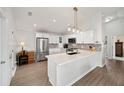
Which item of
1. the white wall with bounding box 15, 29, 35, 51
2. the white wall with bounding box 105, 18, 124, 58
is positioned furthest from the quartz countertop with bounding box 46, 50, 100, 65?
the white wall with bounding box 105, 18, 124, 58

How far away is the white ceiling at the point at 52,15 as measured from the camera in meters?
4.62

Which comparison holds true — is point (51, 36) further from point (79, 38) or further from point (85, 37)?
point (85, 37)

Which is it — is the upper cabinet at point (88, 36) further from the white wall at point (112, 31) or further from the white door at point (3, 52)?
the white door at point (3, 52)

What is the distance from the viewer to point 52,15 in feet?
17.1

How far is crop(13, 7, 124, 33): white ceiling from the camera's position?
4.62 meters

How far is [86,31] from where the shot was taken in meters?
6.07

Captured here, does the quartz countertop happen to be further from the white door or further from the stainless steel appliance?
the stainless steel appliance

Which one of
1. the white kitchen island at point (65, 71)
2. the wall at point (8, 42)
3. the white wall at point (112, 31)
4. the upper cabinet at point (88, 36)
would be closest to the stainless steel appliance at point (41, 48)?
the upper cabinet at point (88, 36)

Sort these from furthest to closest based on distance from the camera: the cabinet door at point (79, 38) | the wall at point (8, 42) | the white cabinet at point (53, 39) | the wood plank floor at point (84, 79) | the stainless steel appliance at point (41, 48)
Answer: the white cabinet at point (53, 39) → the stainless steel appliance at point (41, 48) → the cabinet door at point (79, 38) → the wood plank floor at point (84, 79) → the wall at point (8, 42)

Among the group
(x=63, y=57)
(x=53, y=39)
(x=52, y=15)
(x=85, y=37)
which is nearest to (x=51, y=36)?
(x=53, y=39)

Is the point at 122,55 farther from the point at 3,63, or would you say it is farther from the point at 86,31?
the point at 3,63

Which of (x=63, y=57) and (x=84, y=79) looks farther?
(x=84, y=79)

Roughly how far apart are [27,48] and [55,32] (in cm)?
247
